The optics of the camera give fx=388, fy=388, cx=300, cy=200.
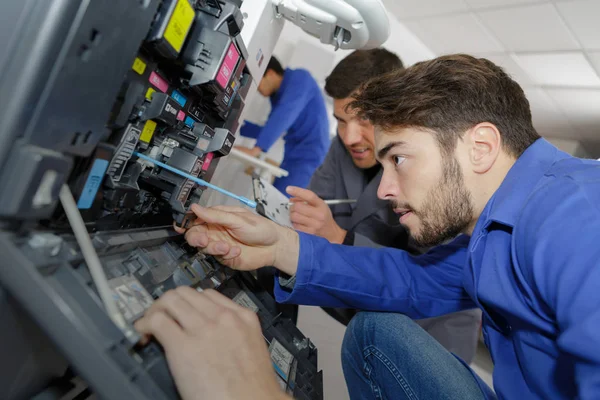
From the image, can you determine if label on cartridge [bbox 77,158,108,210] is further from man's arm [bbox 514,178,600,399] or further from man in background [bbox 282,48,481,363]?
man in background [bbox 282,48,481,363]

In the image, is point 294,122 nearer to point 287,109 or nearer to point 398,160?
point 287,109

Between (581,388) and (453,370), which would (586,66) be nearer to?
(453,370)

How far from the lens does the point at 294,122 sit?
2961 mm

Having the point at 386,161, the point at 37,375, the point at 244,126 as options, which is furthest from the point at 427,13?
the point at 37,375

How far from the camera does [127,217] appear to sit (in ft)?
2.24

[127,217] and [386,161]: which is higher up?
[386,161]

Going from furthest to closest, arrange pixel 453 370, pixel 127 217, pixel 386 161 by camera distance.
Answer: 1. pixel 386 161
2. pixel 453 370
3. pixel 127 217

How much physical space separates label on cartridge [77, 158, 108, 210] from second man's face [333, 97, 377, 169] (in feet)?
3.55

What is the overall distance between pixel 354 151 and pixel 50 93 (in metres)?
1.35

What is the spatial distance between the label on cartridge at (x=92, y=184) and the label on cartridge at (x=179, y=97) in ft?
0.58

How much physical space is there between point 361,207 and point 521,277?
41.7 inches

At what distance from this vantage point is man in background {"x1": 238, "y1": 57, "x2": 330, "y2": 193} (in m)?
2.68

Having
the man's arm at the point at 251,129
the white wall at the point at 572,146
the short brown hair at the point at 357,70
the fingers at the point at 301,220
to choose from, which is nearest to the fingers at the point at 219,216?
the fingers at the point at 301,220

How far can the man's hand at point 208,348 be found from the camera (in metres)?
0.46
